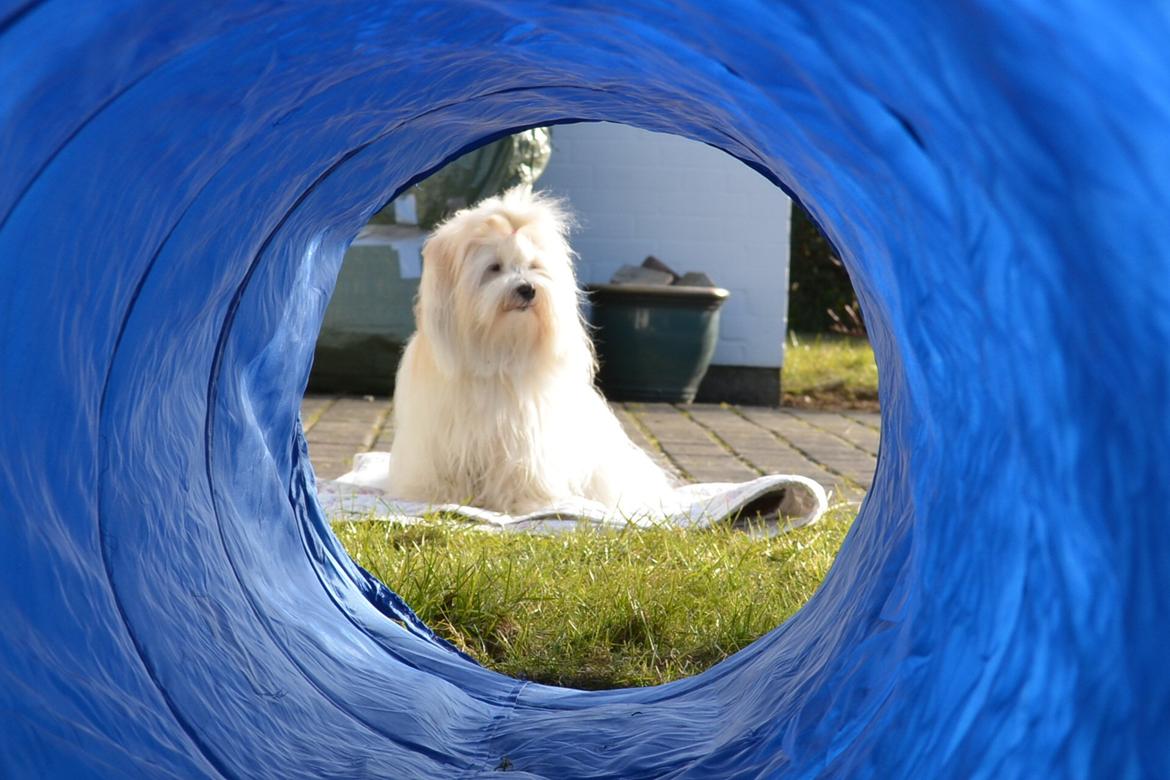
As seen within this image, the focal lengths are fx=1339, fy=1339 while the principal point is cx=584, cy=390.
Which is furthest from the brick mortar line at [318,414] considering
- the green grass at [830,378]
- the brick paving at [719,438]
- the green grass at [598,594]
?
the green grass at [598,594]

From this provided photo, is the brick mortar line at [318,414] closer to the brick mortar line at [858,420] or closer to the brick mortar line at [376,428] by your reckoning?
the brick mortar line at [376,428]

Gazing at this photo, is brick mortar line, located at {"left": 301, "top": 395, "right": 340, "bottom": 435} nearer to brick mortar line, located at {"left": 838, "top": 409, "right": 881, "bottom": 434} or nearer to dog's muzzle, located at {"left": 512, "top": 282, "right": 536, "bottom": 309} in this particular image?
dog's muzzle, located at {"left": 512, "top": 282, "right": 536, "bottom": 309}

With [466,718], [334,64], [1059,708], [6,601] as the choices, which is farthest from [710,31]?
[466,718]

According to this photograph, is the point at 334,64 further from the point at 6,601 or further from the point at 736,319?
the point at 736,319

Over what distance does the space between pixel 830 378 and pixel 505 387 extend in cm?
455

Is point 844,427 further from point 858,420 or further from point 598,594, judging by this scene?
point 598,594

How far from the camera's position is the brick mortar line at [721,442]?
5.41m

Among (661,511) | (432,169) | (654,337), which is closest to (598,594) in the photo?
(432,169)

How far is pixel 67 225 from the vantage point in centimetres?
128

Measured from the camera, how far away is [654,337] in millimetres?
7250

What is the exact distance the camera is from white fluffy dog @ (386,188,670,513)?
174 inches

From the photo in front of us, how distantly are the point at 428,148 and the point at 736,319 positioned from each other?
18.5 ft

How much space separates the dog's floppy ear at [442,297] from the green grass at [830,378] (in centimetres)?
341

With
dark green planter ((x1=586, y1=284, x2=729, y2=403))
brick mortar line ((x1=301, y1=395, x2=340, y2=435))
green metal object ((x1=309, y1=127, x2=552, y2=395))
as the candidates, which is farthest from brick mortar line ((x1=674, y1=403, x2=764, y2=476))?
brick mortar line ((x1=301, y1=395, x2=340, y2=435))
